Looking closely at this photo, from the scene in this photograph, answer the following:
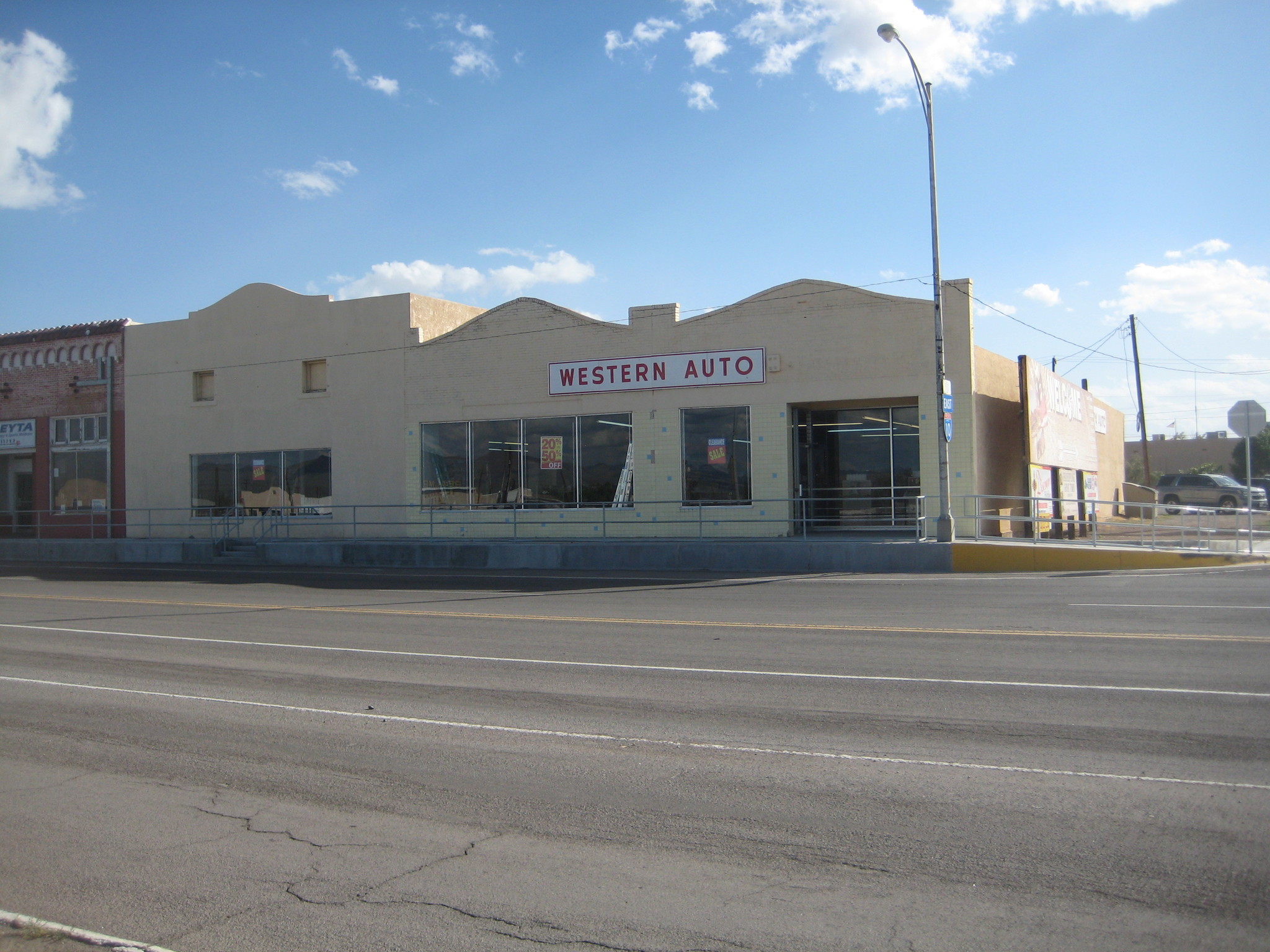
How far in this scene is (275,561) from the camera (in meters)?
27.6

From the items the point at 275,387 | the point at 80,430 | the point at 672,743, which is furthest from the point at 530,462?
the point at 672,743

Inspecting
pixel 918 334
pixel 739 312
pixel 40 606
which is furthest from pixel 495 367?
pixel 40 606

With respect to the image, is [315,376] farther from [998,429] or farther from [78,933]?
[78,933]

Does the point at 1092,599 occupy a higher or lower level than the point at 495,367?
lower

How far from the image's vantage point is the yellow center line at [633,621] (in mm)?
11250

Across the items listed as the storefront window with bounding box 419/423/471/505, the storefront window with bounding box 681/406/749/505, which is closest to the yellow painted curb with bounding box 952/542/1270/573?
the storefront window with bounding box 681/406/749/505

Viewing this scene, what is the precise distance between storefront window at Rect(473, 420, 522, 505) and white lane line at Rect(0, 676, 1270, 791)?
1729 cm

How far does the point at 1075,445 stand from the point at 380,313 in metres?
21.4

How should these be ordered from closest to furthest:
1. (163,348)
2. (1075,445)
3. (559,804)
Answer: (559,804), (1075,445), (163,348)

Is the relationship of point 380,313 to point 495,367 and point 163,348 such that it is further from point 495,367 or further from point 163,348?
point 163,348

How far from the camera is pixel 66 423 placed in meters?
34.5

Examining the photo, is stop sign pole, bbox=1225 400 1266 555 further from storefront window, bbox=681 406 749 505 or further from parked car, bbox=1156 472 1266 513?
parked car, bbox=1156 472 1266 513

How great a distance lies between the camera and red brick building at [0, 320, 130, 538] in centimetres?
3353

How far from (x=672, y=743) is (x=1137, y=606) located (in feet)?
30.3
